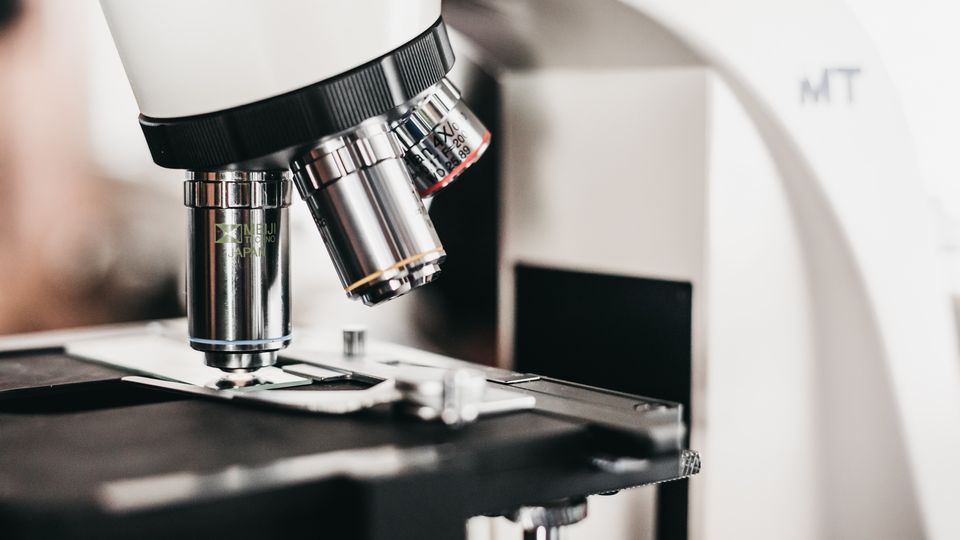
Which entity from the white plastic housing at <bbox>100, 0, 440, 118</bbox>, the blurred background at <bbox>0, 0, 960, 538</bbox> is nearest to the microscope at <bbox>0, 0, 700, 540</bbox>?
the white plastic housing at <bbox>100, 0, 440, 118</bbox>

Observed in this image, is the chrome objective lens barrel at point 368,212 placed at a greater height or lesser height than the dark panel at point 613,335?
greater

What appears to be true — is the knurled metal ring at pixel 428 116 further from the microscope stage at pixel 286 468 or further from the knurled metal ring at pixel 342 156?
the microscope stage at pixel 286 468

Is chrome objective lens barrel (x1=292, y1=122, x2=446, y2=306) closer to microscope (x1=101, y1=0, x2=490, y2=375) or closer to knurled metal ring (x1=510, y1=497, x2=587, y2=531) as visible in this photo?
microscope (x1=101, y1=0, x2=490, y2=375)

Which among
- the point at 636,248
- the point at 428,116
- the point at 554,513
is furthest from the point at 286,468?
the point at 636,248

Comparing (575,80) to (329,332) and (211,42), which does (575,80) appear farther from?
(211,42)

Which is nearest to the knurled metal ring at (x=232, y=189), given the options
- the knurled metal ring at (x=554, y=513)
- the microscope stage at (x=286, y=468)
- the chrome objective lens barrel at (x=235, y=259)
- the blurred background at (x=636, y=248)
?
the chrome objective lens barrel at (x=235, y=259)

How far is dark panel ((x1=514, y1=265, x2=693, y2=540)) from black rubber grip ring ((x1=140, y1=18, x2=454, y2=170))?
17.4 inches

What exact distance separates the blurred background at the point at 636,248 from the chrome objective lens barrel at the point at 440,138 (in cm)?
23

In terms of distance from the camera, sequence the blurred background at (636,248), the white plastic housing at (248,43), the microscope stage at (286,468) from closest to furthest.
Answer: the microscope stage at (286,468) < the white plastic housing at (248,43) < the blurred background at (636,248)

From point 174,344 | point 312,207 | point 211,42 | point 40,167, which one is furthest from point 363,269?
point 40,167

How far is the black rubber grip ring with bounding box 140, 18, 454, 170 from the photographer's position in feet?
2.10

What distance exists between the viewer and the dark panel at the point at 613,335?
1.03 m

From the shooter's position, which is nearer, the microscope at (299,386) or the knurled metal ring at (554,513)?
the microscope at (299,386)

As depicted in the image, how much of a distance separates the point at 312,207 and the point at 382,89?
0.09 m
